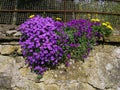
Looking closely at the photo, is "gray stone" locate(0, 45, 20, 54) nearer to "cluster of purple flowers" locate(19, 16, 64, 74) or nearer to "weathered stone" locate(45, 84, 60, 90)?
"cluster of purple flowers" locate(19, 16, 64, 74)

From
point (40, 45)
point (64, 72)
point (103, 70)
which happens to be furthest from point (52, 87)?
point (103, 70)

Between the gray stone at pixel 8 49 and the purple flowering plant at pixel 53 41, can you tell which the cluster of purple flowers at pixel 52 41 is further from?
the gray stone at pixel 8 49

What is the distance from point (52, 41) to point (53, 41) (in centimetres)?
2

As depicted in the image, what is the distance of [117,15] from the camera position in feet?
19.4

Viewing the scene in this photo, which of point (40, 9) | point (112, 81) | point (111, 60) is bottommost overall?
point (112, 81)

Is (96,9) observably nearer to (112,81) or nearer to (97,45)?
(97,45)

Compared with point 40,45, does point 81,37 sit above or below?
above

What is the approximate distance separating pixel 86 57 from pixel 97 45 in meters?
0.34

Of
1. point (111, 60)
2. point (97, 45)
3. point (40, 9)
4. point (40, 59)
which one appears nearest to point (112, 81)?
point (111, 60)

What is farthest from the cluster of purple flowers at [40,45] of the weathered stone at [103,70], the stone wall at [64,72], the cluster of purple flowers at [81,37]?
the weathered stone at [103,70]

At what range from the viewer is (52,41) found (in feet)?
16.5

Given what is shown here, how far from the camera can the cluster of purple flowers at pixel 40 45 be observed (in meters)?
4.98

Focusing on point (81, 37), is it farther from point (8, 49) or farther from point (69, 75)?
point (8, 49)

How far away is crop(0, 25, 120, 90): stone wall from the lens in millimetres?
5090
